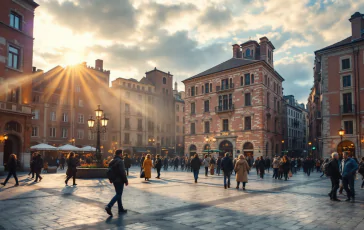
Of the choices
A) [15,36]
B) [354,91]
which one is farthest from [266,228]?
[354,91]

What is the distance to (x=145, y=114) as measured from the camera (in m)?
59.7

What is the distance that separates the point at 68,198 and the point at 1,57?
1801 cm

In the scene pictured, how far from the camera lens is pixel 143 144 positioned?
58594 mm

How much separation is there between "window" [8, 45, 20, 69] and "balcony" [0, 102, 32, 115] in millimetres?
3279

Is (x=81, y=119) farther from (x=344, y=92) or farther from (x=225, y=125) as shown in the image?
(x=344, y=92)

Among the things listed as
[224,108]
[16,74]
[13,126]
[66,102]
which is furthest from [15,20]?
[224,108]

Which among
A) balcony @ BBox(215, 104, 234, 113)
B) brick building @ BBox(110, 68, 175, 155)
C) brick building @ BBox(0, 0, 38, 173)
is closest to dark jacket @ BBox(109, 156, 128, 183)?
brick building @ BBox(0, 0, 38, 173)

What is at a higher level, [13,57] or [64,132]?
[13,57]

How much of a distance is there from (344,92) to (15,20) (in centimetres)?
3485

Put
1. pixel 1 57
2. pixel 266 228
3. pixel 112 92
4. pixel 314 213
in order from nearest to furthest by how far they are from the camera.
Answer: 1. pixel 266 228
2. pixel 314 213
3. pixel 1 57
4. pixel 112 92

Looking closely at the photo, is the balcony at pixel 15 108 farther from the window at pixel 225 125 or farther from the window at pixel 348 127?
the window at pixel 348 127

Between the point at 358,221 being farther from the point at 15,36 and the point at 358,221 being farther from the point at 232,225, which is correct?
the point at 15,36

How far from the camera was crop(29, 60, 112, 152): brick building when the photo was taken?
4452 centimetres

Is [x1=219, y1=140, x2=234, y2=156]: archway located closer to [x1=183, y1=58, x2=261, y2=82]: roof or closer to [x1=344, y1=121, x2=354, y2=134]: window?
[x1=183, y1=58, x2=261, y2=82]: roof
